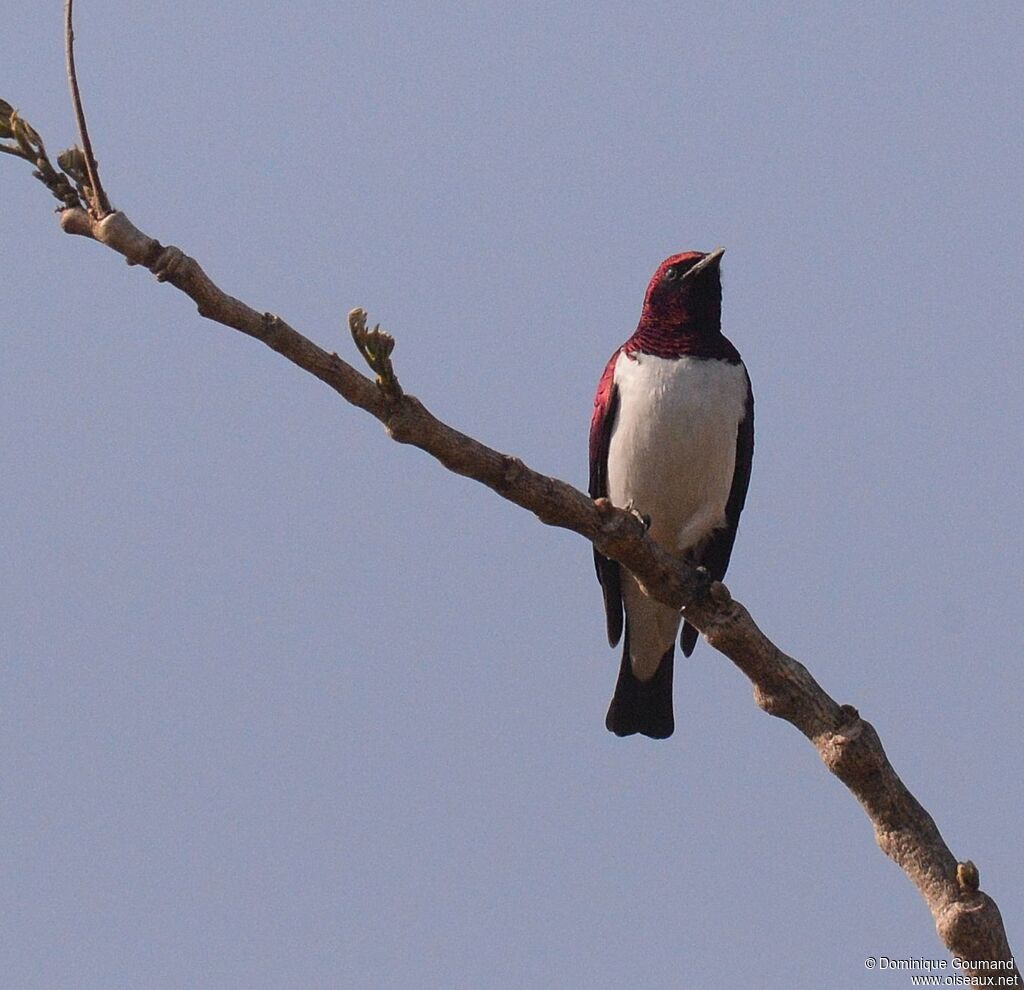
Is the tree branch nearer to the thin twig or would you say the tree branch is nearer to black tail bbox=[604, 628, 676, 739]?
the thin twig

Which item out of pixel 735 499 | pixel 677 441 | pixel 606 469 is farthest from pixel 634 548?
pixel 735 499

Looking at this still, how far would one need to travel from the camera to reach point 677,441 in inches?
334

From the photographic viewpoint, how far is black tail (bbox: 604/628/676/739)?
31.4 feet

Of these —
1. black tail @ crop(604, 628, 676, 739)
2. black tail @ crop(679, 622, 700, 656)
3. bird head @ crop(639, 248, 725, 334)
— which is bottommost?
black tail @ crop(604, 628, 676, 739)

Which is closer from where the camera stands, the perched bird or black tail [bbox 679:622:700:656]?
the perched bird

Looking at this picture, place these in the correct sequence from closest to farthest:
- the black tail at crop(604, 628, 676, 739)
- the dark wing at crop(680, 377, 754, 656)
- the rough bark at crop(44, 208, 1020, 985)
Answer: the rough bark at crop(44, 208, 1020, 985) → the dark wing at crop(680, 377, 754, 656) → the black tail at crop(604, 628, 676, 739)

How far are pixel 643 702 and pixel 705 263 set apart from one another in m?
2.61

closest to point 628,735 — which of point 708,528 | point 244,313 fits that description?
point 708,528

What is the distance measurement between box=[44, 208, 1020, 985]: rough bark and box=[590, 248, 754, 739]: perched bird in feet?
6.73

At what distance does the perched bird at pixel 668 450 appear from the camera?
336 inches

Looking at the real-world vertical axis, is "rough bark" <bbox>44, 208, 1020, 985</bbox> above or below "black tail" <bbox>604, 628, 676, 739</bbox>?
below

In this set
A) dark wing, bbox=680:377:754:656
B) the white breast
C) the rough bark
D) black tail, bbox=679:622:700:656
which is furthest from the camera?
black tail, bbox=679:622:700:656

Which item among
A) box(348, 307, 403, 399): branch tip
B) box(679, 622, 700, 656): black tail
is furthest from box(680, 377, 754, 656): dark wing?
box(348, 307, 403, 399): branch tip

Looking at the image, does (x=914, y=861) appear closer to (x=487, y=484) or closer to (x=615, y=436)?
(x=487, y=484)
